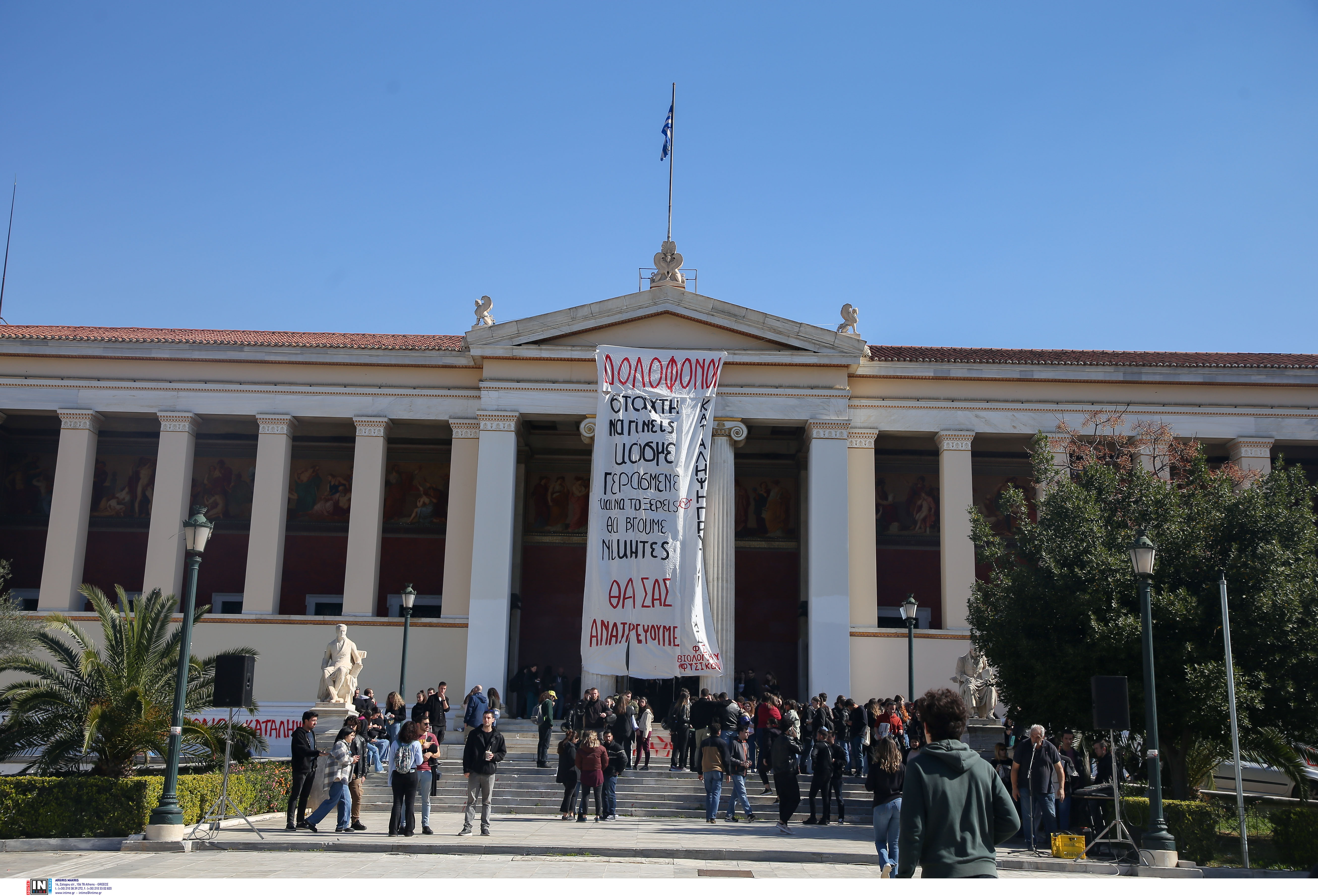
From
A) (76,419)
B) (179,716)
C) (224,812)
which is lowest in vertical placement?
(224,812)

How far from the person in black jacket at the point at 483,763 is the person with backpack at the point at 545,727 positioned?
521cm

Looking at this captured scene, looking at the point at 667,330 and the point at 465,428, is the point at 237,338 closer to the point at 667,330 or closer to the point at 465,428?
the point at 465,428

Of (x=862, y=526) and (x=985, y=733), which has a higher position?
(x=862, y=526)

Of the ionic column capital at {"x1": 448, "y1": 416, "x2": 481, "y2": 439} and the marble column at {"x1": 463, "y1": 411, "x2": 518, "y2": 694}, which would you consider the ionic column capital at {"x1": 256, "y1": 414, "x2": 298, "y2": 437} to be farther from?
the marble column at {"x1": 463, "y1": 411, "x2": 518, "y2": 694}

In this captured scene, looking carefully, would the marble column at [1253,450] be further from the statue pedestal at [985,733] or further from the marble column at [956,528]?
the statue pedestal at [985,733]

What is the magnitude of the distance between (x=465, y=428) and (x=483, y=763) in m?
15.8

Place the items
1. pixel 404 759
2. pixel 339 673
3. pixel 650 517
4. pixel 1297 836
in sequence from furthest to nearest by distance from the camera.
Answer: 1. pixel 650 517
2. pixel 339 673
3. pixel 404 759
4. pixel 1297 836

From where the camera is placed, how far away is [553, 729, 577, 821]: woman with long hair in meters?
17.3

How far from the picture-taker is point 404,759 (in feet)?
48.4

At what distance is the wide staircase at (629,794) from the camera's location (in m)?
18.8

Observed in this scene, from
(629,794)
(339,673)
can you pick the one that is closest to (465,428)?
(339,673)

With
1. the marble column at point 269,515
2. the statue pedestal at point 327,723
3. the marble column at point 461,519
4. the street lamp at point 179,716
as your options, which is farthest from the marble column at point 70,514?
the street lamp at point 179,716

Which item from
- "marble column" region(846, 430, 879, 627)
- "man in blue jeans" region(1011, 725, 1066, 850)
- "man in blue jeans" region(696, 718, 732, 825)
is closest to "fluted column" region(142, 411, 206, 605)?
"marble column" region(846, 430, 879, 627)

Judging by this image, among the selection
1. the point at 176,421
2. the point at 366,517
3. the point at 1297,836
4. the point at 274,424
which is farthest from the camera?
the point at 274,424
